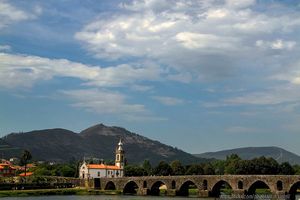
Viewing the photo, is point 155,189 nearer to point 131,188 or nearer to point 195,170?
point 131,188

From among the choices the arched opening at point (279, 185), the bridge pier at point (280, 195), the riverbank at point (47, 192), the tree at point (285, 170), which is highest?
the tree at point (285, 170)

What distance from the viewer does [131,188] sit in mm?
120062

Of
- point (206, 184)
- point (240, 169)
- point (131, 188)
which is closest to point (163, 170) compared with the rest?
point (240, 169)

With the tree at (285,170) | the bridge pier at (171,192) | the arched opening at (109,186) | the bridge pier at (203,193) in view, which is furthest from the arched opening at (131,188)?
the tree at (285,170)

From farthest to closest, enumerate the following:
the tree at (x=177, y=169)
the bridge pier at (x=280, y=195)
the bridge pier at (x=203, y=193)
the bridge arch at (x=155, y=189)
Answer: the tree at (x=177, y=169) → the bridge arch at (x=155, y=189) → the bridge pier at (x=203, y=193) → the bridge pier at (x=280, y=195)

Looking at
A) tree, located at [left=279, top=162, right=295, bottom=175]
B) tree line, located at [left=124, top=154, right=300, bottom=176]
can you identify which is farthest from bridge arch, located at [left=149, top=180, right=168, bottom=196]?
tree, located at [left=279, top=162, right=295, bottom=175]

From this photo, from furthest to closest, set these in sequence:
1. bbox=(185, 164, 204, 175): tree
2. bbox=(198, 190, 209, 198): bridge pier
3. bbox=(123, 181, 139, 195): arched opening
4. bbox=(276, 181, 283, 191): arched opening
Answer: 1. bbox=(185, 164, 204, 175): tree
2. bbox=(123, 181, 139, 195): arched opening
3. bbox=(198, 190, 209, 198): bridge pier
4. bbox=(276, 181, 283, 191): arched opening

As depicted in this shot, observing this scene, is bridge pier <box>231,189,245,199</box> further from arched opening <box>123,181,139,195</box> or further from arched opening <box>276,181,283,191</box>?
arched opening <box>123,181,139,195</box>

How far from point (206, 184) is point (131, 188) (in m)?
25.5

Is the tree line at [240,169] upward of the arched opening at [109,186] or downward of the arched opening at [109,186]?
upward

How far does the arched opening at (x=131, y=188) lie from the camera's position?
11662 centimetres

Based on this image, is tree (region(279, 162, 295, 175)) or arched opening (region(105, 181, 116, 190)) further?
tree (region(279, 162, 295, 175))

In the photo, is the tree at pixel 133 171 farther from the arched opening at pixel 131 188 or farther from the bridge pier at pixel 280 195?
the bridge pier at pixel 280 195

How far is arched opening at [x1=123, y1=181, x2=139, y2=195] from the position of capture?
4592 inches
